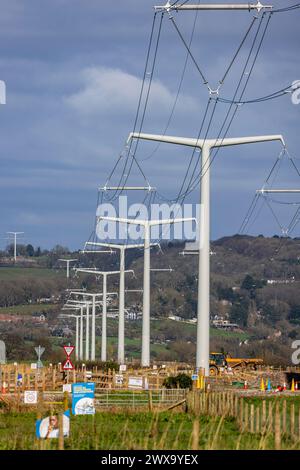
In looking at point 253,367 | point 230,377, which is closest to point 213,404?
point 230,377

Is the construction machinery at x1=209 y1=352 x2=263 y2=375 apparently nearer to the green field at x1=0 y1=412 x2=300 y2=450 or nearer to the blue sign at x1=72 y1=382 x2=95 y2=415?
the green field at x1=0 y1=412 x2=300 y2=450

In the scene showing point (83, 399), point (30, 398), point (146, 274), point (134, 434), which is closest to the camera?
point (134, 434)

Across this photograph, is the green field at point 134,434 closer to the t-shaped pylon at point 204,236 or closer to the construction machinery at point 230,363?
the t-shaped pylon at point 204,236

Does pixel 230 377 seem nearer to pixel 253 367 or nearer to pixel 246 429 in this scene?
pixel 253 367

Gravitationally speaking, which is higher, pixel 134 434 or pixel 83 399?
pixel 83 399

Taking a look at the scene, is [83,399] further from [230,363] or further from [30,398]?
[230,363]

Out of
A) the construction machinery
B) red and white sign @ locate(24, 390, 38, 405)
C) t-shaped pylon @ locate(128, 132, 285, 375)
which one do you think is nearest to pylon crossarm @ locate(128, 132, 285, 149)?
t-shaped pylon @ locate(128, 132, 285, 375)

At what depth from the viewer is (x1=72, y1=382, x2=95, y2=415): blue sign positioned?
1887 inches

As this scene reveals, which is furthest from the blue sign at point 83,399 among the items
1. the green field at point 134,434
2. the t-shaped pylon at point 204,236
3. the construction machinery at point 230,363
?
the construction machinery at point 230,363

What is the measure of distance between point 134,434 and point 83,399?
33.7 ft

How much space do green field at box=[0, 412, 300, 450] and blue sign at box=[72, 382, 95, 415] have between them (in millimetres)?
513

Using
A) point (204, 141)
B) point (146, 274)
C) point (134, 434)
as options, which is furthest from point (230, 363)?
point (134, 434)

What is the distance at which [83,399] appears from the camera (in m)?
48.2

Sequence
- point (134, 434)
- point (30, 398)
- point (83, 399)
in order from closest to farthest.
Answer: point (134, 434) < point (83, 399) < point (30, 398)
